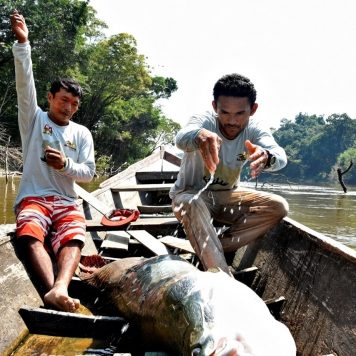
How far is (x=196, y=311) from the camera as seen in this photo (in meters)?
1.74

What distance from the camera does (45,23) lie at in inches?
957

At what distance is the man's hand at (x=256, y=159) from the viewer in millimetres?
2799

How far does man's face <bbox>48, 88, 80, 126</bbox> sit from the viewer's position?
132 inches

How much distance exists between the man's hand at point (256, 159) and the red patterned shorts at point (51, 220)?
1.29 meters

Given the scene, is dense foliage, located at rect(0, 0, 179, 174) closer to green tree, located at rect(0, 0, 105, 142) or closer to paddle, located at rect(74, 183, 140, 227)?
green tree, located at rect(0, 0, 105, 142)

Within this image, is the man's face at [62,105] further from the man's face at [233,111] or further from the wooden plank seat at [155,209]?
the wooden plank seat at [155,209]

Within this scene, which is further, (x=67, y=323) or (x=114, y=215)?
(x=114, y=215)

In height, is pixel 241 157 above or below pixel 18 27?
below

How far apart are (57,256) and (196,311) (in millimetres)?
1446

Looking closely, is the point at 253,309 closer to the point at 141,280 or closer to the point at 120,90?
the point at 141,280

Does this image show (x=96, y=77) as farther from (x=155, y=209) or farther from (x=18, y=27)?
(x=18, y=27)

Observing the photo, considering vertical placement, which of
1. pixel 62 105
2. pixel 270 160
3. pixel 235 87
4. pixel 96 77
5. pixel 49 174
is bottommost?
pixel 49 174

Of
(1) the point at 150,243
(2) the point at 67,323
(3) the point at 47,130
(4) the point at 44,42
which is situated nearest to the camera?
(2) the point at 67,323

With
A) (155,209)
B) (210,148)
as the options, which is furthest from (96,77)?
(210,148)
